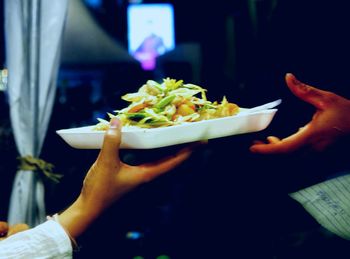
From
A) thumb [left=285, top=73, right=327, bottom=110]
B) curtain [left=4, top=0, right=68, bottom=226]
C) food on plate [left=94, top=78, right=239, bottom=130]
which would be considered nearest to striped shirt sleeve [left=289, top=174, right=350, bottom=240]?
thumb [left=285, top=73, right=327, bottom=110]

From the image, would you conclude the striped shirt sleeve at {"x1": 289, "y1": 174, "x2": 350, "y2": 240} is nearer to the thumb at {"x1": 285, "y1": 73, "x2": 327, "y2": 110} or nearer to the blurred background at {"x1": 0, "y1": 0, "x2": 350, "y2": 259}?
the blurred background at {"x1": 0, "y1": 0, "x2": 350, "y2": 259}

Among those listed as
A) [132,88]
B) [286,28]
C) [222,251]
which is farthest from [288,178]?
[132,88]

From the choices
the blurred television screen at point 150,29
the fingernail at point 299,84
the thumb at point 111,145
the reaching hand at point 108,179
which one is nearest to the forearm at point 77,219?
the reaching hand at point 108,179

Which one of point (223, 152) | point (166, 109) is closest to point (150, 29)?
point (223, 152)

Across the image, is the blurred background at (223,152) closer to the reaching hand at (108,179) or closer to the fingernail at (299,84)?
the reaching hand at (108,179)

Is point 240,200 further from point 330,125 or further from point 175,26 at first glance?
point 175,26

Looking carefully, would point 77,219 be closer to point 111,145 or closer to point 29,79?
point 111,145

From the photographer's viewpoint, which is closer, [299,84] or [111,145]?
[111,145]
